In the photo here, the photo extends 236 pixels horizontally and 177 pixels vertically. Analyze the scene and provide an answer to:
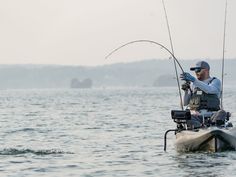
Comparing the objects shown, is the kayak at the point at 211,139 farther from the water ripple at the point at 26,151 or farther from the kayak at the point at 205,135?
the water ripple at the point at 26,151

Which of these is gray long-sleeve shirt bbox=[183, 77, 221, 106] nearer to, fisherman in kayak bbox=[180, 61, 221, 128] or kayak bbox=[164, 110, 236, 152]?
fisherman in kayak bbox=[180, 61, 221, 128]

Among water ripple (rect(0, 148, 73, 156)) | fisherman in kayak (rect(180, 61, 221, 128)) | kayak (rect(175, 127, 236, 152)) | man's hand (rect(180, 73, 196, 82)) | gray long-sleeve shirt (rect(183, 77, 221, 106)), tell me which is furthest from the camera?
water ripple (rect(0, 148, 73, 156))

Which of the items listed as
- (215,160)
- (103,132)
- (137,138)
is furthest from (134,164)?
(103,132)

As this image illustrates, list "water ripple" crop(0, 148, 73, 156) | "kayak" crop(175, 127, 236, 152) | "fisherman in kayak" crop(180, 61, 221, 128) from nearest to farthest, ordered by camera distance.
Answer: "kayak" crop(175, 127, 236, 152) < "fisherman in kayak" crop(180, 61, 221, 128) < "water ripple" crop(0, 148, 73, 156)

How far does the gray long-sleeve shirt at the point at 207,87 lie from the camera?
1834 cm

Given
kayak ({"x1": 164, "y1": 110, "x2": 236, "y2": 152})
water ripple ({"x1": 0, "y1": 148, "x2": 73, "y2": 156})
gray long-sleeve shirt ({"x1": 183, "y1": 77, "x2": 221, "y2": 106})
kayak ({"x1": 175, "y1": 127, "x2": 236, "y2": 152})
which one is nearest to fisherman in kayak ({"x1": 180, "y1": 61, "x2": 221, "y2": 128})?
gray long-sleeve shirt ({"x1": 183, "y1": 77, "x2": 221, "y2": 106})

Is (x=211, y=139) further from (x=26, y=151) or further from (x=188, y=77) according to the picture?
(x=26, y=151)

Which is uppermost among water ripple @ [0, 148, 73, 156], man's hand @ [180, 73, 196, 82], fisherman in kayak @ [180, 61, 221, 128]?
man's hand @ [180, 73, 196, 82]

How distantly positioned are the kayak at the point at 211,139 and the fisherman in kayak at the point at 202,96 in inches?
17.8

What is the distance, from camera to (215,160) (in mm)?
17953

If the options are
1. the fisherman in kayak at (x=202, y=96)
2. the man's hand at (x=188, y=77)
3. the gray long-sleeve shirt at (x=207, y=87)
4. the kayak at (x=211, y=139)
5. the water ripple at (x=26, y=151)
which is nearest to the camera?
the kayak at (x=211, y=139)

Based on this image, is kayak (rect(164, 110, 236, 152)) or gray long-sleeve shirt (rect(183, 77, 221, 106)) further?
gray long-sleeve shirt (rect(183, 77, 221, 106))

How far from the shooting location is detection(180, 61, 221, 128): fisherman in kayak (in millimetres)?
18734

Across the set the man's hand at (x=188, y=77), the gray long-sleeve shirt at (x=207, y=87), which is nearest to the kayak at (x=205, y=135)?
the gray long-sleeve shirt at (x=207, y=87)
